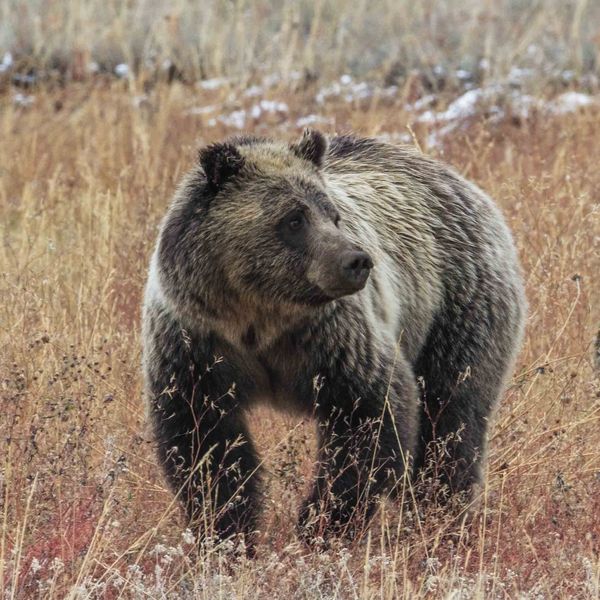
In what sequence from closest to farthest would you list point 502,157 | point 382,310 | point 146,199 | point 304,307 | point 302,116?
point 304,307 < point 382,310 < point 146,199 < point 502,157 < point 302,116

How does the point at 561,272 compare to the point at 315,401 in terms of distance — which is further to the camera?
the point at 561,272

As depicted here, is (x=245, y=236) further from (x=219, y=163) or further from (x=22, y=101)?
(x=22, y=101)

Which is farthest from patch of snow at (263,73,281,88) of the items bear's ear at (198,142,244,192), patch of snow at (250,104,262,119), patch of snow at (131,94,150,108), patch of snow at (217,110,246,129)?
bear's ear at (198,142,244,192)

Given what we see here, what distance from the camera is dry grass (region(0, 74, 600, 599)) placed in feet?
14.2

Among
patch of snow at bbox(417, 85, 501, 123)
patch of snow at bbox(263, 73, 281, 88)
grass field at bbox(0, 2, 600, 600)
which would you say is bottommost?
patch of snow at bbox(263, 73, 281, 88)

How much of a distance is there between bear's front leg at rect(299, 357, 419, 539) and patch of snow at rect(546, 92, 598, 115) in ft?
23.7

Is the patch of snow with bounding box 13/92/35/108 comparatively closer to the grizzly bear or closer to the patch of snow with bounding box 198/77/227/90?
the patch of snow with bounding box 198/77/227/90

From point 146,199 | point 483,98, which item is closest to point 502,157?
point 483,98

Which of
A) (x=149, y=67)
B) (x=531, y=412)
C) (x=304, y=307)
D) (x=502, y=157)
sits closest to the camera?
(x=304, y=307)

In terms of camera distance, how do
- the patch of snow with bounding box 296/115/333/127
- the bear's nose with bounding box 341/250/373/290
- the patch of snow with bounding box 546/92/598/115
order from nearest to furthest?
the bear's nose with bounding box 341/250/373/290 → the patch of snow with bounding box 296/115/333/127 → the patch of snow with bounding box 546/92/598/115

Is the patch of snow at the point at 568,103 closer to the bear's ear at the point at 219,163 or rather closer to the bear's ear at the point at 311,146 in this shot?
the bear's ear at the point at 311,146

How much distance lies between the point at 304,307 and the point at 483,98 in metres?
7.65

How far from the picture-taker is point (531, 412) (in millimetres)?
6172

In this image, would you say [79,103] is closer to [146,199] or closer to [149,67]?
[149,67]
